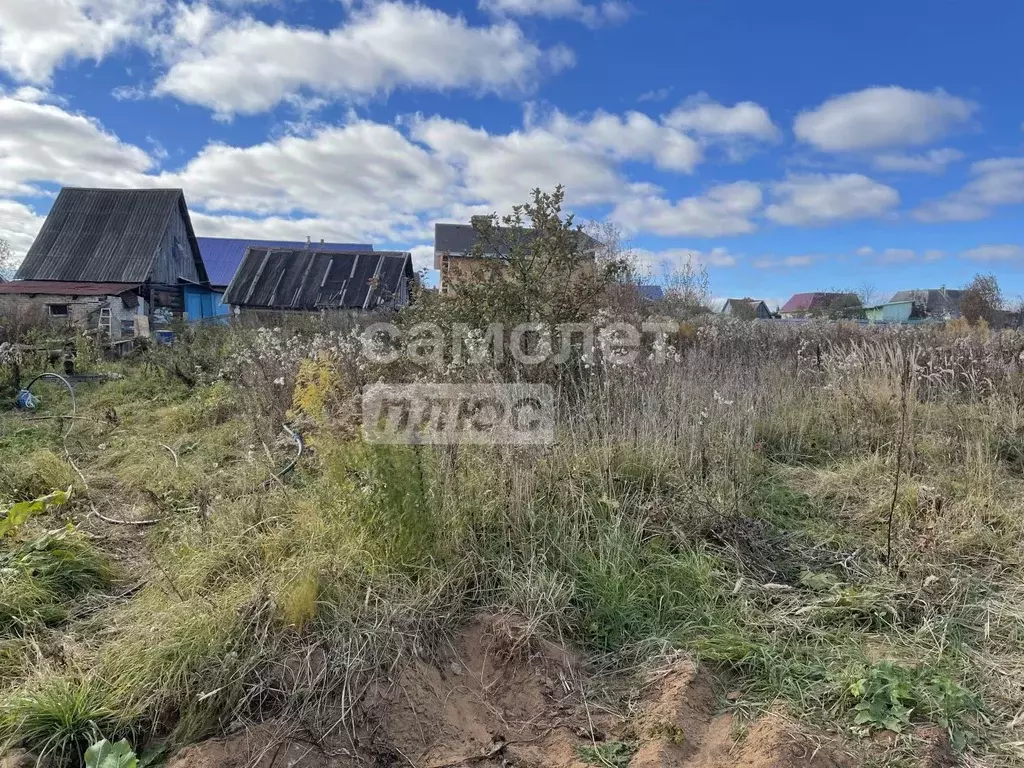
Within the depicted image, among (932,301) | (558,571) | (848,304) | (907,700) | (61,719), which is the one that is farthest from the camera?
(932,301)

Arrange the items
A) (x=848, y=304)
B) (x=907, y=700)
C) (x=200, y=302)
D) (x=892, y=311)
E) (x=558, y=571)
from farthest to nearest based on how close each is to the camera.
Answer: (x=892, y=311) < (x=848, y=304) < (x=200, y=302) < (x=558, y=571) < (x=907, y=700)

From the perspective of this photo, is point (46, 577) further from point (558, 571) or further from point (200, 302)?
point (200, 302)

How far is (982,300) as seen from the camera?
20.4 m

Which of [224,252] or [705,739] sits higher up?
[224,252]

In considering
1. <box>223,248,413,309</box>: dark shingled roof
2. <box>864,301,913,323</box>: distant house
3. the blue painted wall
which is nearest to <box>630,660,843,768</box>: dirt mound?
<box>223,248,413,309</box>: dark shingled roof

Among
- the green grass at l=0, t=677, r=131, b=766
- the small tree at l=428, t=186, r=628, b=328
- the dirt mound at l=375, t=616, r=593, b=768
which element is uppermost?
A: the small tree at l=428, t=186, r=628, b=328

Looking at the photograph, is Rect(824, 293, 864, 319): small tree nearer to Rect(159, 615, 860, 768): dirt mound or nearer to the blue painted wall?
the blue painted wall

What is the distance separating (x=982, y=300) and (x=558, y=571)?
24.8 m

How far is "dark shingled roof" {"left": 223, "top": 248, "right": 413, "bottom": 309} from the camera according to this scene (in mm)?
23406

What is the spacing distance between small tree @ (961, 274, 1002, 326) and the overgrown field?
64.9 feet

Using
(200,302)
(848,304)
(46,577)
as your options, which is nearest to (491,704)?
(46,577)

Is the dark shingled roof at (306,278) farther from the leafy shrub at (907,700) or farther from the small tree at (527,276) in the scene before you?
the leafy shrub at (907,700)

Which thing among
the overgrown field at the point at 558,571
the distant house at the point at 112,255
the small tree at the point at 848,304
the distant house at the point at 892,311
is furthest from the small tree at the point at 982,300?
the distant house at the point at 112,255

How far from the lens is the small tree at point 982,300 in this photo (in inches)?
783
